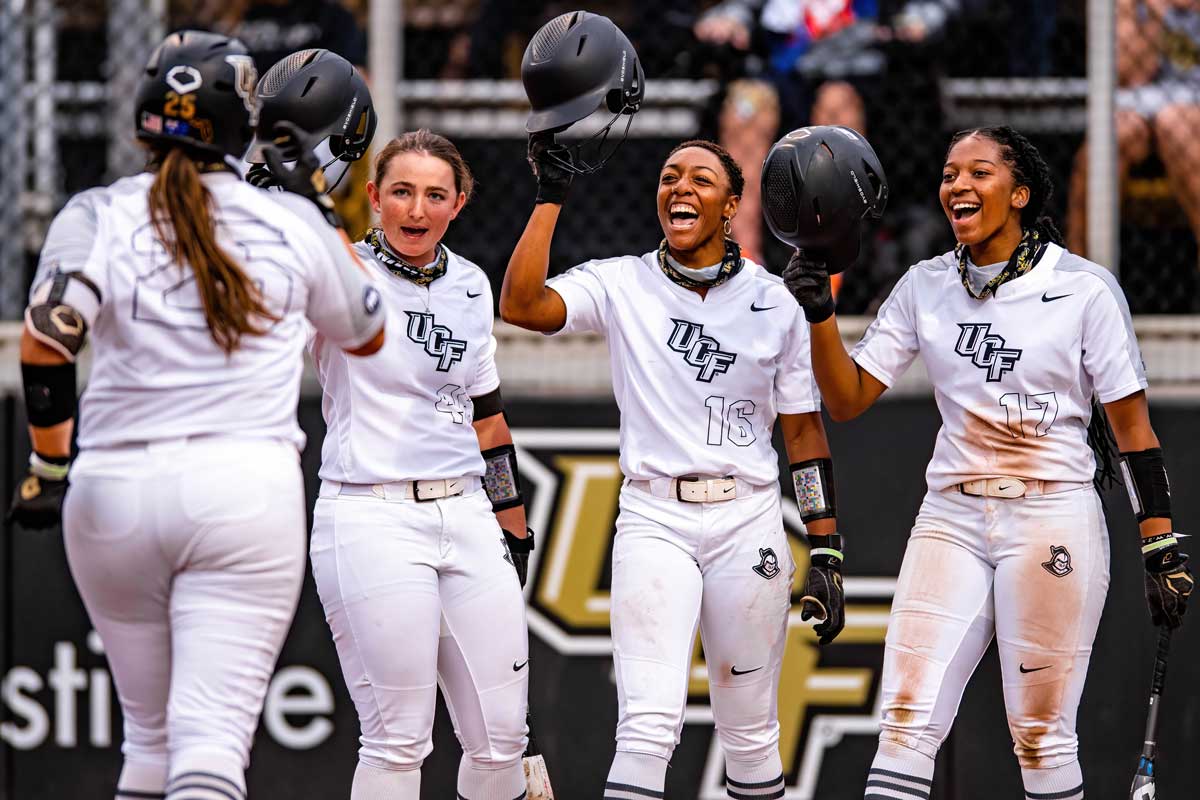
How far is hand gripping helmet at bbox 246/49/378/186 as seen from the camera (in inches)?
186

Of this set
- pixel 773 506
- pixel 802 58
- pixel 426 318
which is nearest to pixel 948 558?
pixel 773 506

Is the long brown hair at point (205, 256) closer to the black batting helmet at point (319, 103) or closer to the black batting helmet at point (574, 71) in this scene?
the black batting helmet at point (319, 103)

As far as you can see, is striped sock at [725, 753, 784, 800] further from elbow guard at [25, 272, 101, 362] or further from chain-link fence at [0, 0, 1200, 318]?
chain-link fence at [0, 0, 1200, 318]

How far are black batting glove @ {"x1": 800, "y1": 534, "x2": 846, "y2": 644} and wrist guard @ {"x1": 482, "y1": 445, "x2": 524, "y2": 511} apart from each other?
36.6 inches

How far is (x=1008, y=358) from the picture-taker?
4.68 meters

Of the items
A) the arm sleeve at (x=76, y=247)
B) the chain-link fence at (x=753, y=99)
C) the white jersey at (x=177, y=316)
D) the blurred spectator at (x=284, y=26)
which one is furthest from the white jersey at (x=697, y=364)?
the blurred spectator at (x=284, y=26)

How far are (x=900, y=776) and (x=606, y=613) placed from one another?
1.91 m

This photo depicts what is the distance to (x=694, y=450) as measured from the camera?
4648 mm

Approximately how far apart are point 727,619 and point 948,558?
0.65m

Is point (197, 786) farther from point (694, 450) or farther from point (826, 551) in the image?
point (826, 551)

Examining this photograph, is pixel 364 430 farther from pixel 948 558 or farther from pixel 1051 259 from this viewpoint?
pixel 1051 259

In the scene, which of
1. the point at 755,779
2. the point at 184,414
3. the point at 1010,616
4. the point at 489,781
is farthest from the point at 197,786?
the point at 1010,616

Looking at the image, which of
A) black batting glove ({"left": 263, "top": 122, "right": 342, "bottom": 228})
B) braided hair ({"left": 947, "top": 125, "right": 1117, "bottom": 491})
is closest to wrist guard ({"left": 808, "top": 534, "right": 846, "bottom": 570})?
braided hair ({"left": 947, "top": 125, "right": 1117, "bottom": 491})

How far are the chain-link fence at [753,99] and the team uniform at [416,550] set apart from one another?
6.94ft
